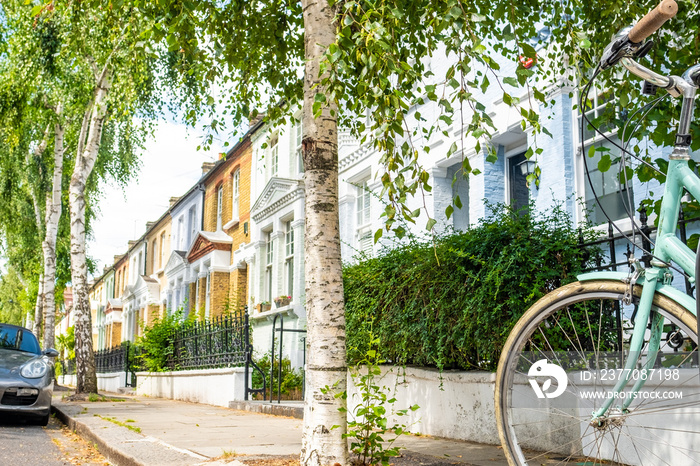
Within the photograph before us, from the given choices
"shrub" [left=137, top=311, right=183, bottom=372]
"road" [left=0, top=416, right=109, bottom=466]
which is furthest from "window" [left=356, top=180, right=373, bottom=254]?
"road" [left=0, top=416, right=109, bottom=466]

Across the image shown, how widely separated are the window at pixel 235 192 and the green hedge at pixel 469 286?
1461cm

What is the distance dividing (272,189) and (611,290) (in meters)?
15.4

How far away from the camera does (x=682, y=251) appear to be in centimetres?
253

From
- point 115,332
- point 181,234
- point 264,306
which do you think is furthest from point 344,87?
point 115,332

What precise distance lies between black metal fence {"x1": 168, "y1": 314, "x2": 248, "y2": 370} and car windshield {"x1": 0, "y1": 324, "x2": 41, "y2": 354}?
3.32m

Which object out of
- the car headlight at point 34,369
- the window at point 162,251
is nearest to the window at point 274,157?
the car headlight at point 34,369

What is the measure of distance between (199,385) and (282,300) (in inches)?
124

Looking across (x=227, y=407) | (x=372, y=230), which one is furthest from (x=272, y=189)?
(x=227, y=407)

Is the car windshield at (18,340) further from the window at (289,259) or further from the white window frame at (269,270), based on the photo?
the white window frame at (269,270)

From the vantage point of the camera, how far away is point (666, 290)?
2504 millimetres

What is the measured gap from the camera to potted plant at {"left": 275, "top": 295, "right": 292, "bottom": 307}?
637 inches

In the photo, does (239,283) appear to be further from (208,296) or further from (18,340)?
(18,340)

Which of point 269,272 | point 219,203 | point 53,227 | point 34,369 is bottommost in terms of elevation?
point 34,369

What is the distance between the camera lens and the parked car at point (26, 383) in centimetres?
854
